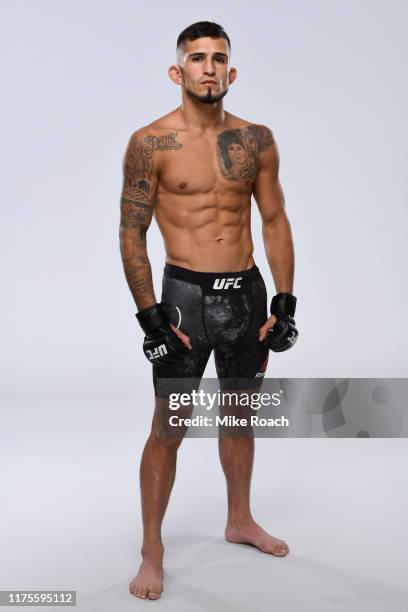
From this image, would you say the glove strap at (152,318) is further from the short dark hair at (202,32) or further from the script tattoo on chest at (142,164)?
the short dark hair at (202,32)

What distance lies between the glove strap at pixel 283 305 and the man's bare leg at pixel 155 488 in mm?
686

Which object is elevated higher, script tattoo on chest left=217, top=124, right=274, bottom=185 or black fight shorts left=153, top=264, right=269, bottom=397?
script tattoo on chest left=217, top=124, right=274, bottom=185

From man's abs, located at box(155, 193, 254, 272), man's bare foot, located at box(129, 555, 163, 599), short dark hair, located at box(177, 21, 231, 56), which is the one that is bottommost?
man's bare foot, located at box(129, 555, 163, 599)

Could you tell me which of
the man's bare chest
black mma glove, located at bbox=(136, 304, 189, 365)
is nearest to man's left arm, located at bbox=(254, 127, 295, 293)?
the man's bare chest

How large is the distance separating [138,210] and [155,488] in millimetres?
1226

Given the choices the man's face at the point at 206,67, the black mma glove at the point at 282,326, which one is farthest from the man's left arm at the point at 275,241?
the man's face at the point at 206,67

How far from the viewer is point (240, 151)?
13.4 feet

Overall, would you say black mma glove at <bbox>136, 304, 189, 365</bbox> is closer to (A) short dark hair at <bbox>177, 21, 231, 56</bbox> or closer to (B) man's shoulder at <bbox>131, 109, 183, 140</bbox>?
(B) man's shoulder at <bbox>131, 109, 183, 140</bbox>

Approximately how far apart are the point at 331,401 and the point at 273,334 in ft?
7.91

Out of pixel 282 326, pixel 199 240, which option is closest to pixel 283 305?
pixel 282 326

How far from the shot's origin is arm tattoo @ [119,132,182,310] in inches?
155

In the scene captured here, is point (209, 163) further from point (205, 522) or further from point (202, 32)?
point (205, 522)

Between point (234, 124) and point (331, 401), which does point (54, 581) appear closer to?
point (234, 124)

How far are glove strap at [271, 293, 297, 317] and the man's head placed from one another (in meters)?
0.93
